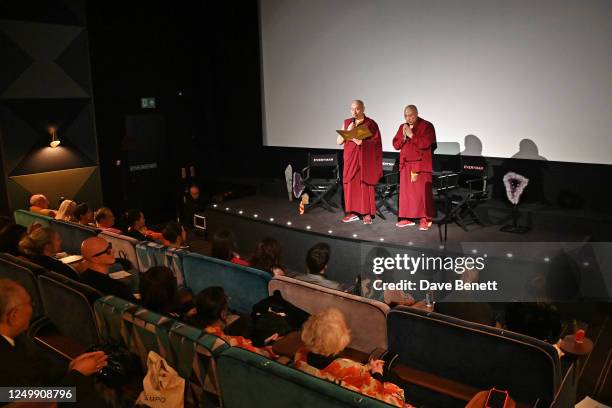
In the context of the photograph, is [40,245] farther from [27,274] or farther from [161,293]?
[161,293]

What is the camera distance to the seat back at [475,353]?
2.21 m

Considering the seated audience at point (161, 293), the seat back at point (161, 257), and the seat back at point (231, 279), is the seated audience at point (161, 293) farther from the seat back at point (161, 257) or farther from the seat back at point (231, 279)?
the seat back at point (161, 257)

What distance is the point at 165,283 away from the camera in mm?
2855

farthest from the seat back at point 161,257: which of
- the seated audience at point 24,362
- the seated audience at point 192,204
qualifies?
the seated audience at point 192,204

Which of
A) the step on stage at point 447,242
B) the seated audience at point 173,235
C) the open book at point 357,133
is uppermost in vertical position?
the open book at point 357,133

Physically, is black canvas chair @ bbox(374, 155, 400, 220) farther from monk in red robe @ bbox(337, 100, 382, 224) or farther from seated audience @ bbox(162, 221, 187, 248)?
seated audience @ bbox(162, 221, 187, 248)

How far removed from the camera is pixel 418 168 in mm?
5734

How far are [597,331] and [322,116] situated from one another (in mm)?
4493

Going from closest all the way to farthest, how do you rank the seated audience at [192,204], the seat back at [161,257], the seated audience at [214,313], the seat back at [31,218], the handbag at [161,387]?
the handbag at [161,387]
the seated audience at [214,313]
the seat back at [161,257]
the seat back at [31,218]
the seated audience at [192,204]

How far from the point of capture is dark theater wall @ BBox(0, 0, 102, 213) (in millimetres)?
6324

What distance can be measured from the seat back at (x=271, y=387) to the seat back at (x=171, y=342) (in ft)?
0.29

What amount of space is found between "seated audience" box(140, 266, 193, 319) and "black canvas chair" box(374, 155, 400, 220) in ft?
13.3


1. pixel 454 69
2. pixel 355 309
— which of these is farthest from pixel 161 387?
pixel 454 69

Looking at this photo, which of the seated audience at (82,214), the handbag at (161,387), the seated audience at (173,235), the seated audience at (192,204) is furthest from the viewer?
the seated audience at (192,204)
